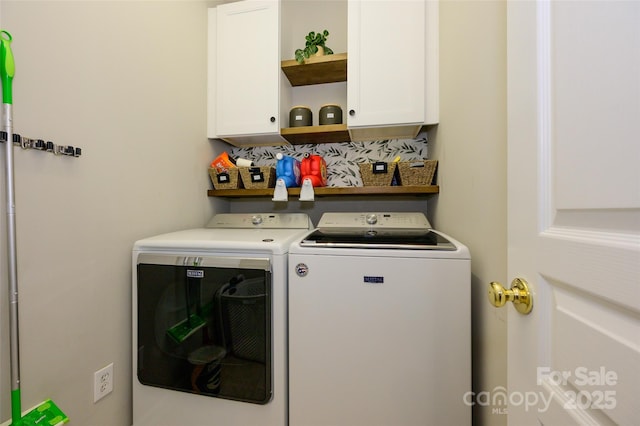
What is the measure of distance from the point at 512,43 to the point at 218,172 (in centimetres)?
156

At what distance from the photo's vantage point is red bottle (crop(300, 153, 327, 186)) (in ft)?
5.29

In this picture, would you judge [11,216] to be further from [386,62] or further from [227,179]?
[386,62]

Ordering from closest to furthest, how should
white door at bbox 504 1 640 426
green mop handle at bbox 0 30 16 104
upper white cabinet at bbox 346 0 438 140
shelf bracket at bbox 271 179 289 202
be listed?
white door at bbox 504 1 640 426, green mop handle at bbox 0 30 16 104, upper white cabinet at bbox 346 0 438 140, shelf bracket at bbox 271 179 289 202

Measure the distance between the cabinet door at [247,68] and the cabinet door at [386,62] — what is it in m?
0.49

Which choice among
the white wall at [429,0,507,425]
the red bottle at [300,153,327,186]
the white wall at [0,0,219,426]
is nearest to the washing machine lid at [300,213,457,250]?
the white wall at [429,0,507,425]

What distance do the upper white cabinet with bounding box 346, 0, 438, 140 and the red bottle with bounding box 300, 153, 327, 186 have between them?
0.30m

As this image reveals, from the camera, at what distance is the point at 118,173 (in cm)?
108

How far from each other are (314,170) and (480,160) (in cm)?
96

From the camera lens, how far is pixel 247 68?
1595mm

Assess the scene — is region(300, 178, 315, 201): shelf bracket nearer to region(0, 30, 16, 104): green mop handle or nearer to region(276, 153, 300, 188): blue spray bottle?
region(276, 153, 300, 188): blue spray bottle

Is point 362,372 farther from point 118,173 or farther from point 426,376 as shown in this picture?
point 118,173

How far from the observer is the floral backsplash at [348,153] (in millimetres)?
1718

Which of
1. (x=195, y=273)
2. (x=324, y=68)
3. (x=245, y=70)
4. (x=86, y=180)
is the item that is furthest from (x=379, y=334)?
(x=245, y=70)

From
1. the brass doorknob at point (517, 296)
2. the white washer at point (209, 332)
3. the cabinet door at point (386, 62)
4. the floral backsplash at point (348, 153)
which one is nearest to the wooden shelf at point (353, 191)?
the floral backsplash at point (348, 153)
